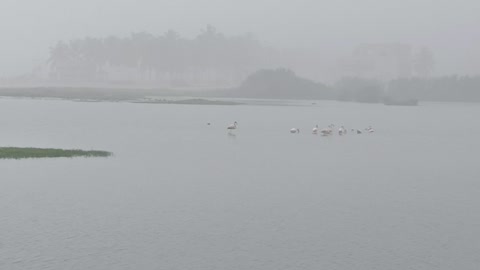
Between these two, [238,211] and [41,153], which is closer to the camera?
[238,211]

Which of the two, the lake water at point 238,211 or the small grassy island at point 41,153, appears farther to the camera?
the small grassy island at point 41,153

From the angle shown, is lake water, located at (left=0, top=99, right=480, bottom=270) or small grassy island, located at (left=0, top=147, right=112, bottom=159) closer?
lake water, located at (left=0, top=99, right=480, bottom=270)

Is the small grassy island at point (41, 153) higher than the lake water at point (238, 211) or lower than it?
higher

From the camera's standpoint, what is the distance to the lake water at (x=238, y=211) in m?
27.7

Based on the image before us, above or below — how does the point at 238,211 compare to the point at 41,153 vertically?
below

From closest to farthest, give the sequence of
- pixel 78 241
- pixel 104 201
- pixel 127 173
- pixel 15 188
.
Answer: pixel 78 241, pixel 104 201, pixel 15 188, pixel 127 173

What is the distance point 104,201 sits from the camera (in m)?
38.4

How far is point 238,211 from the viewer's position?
119 ft

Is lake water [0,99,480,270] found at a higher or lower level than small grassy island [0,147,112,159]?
lower

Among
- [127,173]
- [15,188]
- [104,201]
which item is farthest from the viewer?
[127,173]

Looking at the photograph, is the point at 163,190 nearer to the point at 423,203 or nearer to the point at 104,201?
the point at 104,201

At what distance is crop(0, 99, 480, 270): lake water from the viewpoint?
27719 millimetres

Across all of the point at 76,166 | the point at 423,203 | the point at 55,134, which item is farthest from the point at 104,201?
the point at 55,134

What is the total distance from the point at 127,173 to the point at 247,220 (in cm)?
1735
